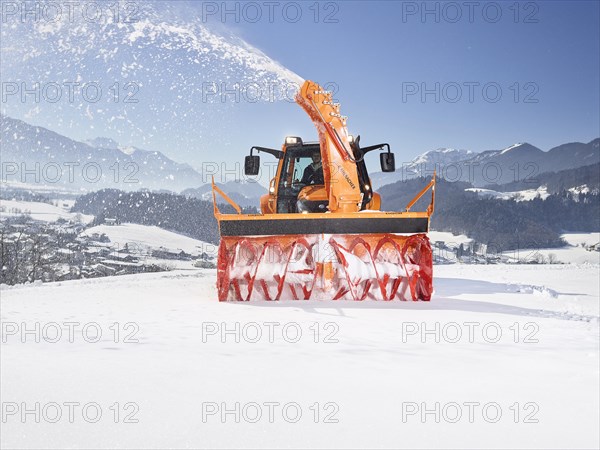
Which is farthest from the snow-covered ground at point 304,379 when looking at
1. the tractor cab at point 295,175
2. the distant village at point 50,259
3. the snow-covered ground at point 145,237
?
the snow-covered ground at point 145,237

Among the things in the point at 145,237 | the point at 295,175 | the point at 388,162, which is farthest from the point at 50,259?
the point at 388,162

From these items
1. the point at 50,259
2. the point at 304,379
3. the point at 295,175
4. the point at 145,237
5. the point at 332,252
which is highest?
the point at 295,175

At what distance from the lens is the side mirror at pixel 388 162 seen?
793 cm

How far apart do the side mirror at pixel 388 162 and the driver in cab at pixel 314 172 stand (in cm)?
117

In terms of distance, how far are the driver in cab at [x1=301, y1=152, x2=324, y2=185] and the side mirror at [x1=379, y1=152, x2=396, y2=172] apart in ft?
3.84

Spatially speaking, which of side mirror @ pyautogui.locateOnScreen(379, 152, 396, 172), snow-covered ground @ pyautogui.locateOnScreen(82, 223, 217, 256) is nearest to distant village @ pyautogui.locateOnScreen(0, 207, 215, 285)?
snow-covered ground @ pyautogui.locateOnScreen(82, 223, 217, 256)

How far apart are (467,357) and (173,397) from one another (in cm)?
205

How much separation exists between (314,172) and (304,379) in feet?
19.4

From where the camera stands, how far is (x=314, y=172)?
8.81m

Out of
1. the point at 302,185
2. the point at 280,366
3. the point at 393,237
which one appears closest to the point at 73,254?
the point at 302,185

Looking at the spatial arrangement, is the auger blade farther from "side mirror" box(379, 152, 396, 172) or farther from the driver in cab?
the driver in cab

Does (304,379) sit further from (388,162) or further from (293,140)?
(293,140)

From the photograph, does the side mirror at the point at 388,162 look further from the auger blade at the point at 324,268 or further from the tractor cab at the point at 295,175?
the auger blade at the point at 324,268

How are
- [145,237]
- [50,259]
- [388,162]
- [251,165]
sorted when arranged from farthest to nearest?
[145,237] → [50,259] → [251,165] → [388,162]
